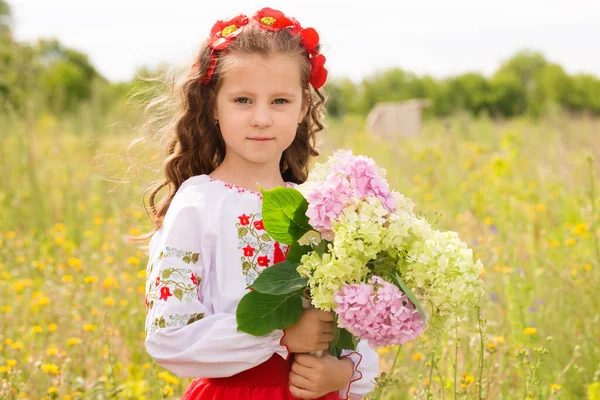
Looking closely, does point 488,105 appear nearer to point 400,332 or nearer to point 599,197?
point 599,197

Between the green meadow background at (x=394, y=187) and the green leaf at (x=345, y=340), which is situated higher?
the green leaf at (x=345, y=340)

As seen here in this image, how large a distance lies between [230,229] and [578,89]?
37121 millimetres

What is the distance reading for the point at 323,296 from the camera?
1331mm

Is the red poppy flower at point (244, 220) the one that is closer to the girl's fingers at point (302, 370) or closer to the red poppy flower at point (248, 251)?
the red poppy flower at point (248, 251)

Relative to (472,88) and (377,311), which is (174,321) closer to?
(377,311)

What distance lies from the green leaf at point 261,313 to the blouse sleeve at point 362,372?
14.2 inches

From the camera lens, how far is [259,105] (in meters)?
1.65

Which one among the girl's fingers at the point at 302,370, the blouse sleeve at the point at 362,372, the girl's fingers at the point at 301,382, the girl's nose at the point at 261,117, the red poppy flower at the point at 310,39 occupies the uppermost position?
the red poppy flower at the point at 310,39

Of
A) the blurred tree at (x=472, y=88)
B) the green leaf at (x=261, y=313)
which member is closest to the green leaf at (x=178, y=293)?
the green leaf at (x=261, y=313)

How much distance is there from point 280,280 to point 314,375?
26cm

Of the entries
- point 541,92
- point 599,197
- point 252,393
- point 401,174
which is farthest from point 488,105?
point 252,393

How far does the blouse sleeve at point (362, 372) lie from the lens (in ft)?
5.74

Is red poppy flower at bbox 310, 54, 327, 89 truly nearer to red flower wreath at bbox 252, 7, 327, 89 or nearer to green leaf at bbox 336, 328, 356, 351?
red flower wreath at bbox 252, 7, 327, 89

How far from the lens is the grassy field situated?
234 centimetres
